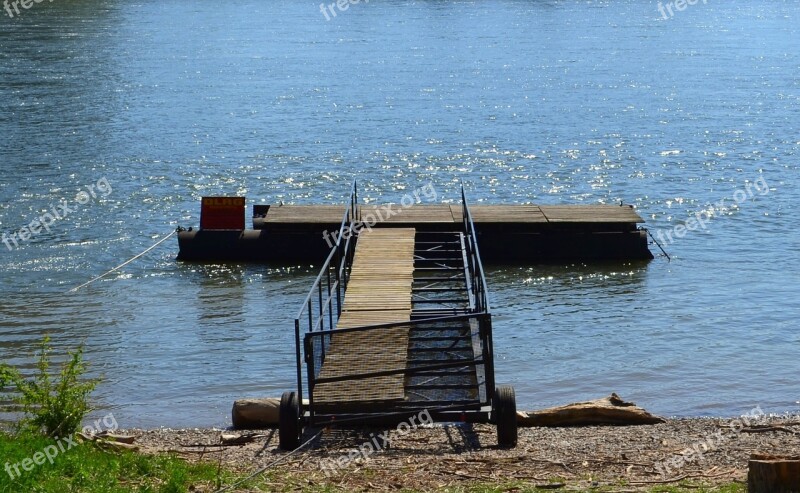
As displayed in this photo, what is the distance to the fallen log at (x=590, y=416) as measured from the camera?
1606 cm

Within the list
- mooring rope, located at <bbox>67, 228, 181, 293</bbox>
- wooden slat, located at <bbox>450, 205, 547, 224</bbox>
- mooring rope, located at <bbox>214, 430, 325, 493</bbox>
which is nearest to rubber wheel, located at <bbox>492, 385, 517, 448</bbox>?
mooring rope, located at <bbox>214, 430, 325, 493</bbox>

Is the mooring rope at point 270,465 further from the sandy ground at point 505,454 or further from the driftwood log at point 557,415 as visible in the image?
the driftwood log at point 557,415

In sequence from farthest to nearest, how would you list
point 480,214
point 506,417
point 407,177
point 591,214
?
point 407,177 → point 591,214 → point 480,214 → point 506,417

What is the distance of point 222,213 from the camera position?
95.7 ft

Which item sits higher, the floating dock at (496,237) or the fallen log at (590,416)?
the floating dock at (496,237)

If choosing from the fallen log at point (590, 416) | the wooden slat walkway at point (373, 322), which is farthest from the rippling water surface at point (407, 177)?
the wooden slat walkway at point (373, 322)

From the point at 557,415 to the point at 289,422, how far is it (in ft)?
13.4

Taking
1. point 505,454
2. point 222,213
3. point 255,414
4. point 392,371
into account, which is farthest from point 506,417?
point 222,213

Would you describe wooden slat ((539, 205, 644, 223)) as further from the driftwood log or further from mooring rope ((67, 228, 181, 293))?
the driftwood log

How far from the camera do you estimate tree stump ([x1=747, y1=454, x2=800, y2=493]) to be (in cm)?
927

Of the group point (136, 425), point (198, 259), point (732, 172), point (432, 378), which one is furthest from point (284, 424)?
point (732, 172)

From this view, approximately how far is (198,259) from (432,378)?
586 inches

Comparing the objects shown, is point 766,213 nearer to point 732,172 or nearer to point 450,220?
point 732,172

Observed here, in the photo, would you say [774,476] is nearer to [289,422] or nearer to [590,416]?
[289,422]
